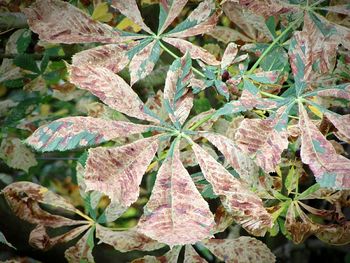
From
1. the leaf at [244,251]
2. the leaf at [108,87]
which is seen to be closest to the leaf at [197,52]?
the leaf at [108,87]

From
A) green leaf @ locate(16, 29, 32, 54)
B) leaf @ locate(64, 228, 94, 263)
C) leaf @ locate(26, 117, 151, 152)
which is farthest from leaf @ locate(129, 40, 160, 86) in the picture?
green leaf @ locate(16, 29, 32, 54)

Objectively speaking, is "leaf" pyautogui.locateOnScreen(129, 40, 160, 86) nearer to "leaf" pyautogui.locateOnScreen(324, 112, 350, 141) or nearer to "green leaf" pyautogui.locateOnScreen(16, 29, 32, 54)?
"leaf" pyautogui.locateOnScreen(324, 112, 350, 141)

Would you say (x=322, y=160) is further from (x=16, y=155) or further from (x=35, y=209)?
(x=16, y=155)

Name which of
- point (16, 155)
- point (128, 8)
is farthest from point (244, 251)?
point (16, 155)

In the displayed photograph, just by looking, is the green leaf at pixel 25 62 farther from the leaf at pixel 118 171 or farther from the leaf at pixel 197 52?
the leaf at pixel 118 171

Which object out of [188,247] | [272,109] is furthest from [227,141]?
[188,247]
